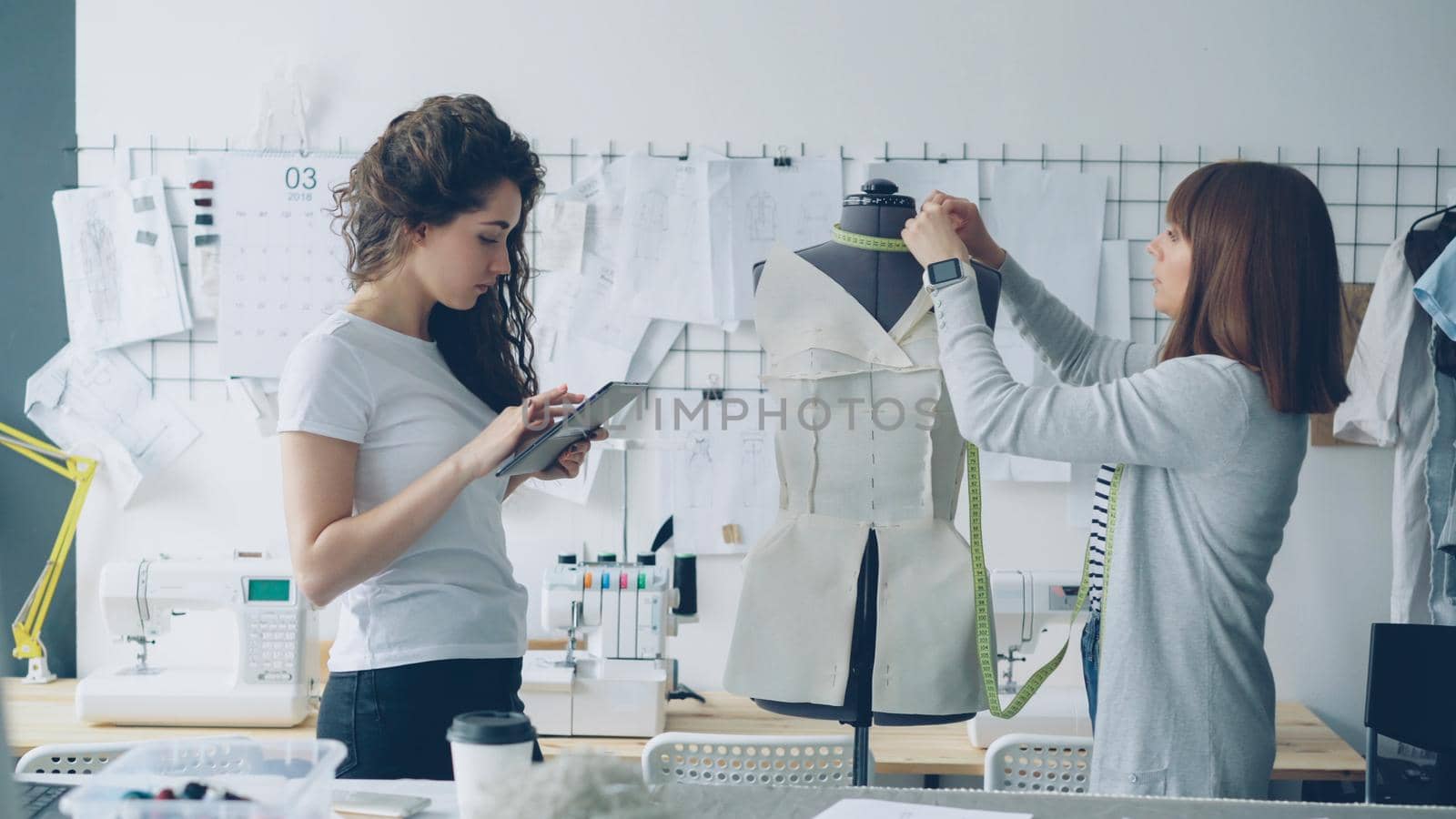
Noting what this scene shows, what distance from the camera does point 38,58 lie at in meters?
3.08

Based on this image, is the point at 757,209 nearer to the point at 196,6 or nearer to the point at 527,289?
the point at 527,289

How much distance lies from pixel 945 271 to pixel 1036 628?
1244 millimetres

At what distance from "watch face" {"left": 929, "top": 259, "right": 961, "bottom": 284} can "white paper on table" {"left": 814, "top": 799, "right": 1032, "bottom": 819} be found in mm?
776

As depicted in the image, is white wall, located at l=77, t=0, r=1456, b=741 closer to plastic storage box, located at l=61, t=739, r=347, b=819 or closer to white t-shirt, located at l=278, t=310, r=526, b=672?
white t-shirt, located at l=278, t=310, r=526, b=672

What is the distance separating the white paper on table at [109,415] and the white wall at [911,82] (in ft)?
1.00

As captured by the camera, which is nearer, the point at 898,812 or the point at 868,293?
the point at 898,812

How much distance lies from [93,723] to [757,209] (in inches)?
76.4

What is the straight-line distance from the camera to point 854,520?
1.87m

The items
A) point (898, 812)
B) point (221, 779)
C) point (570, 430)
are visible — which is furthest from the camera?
point (570, 430)

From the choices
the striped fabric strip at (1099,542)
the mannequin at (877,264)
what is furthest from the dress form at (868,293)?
the striped fabric strip at (1099,542)

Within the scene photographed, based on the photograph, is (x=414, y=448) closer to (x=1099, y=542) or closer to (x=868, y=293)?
(x=868, y=293)

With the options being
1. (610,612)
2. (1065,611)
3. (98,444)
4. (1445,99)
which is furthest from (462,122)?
(1445,99)

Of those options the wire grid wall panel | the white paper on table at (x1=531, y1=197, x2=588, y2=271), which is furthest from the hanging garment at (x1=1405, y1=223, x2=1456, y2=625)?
the white paper on table at (x1=531, y1=197, x2=588, y2=271)

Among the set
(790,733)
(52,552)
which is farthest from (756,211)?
(52,552)
